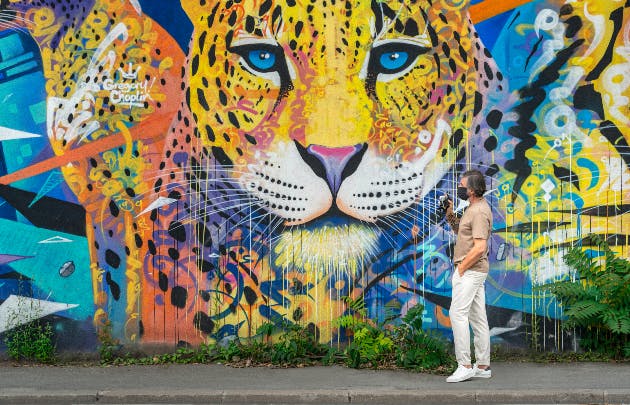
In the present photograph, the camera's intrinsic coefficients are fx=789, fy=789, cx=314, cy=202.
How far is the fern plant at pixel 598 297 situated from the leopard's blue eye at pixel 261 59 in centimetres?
397

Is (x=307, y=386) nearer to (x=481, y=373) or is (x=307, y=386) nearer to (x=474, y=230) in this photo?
(x=481, y=373)

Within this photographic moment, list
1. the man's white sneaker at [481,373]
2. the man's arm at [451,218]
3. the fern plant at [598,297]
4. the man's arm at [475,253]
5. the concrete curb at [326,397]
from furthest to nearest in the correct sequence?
the fern plant at [598,297], the man's arm at [451,218], the man's white sneaker at [481,373], the man's arm at [475,253], the concrete curb at [326,397]

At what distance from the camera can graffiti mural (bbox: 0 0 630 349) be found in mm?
8984

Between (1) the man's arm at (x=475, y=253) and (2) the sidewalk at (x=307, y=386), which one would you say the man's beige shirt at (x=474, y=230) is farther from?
(2) the sidewalk at (x=307, y=386)

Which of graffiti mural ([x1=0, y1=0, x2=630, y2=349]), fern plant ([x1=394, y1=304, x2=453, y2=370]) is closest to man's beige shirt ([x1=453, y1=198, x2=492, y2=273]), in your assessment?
fern plant ([x1=394, y1=304, x2=453, y2=370])

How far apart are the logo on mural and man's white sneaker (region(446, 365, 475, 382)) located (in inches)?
179

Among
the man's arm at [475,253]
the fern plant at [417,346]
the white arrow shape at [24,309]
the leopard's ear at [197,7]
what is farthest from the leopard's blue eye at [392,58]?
the white arrow shape at [24,309]

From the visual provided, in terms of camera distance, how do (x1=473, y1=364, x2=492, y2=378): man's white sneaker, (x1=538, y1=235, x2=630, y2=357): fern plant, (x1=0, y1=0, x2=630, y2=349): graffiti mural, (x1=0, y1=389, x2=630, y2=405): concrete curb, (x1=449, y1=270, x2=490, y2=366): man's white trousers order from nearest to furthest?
(x1=0, y1=389, x2=630, y2=405): concrete curb → (x1=449, y1=270, x2=490, y2=366): man's white trousers → (x1=473, y1=364, x2=492, y2=378): man's white sneaker → (x1=538, y1=235, x2=630, y2=357): fern plant → (x1=0, y1=0, x2=630, y2=349): graffiti mural

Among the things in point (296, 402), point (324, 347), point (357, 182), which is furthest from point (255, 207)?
point (296, 402)

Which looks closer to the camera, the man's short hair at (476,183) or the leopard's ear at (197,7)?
the man's short hair at (476,183)

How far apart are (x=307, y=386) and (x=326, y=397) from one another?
0.33 m

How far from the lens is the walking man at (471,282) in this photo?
7.78m

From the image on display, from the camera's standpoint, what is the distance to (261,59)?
358 inches

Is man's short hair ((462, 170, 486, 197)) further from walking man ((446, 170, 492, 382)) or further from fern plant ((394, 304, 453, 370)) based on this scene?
fern plant ((394, 304, 453, 370))
